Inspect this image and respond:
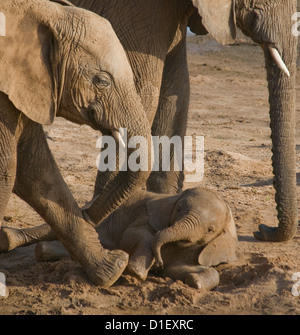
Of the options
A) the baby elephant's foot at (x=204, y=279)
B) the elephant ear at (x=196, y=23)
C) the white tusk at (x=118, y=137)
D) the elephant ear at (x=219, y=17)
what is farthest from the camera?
the elephant ear at (x=196, y=23)

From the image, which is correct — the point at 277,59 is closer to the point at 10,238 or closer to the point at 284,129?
the point at 284,129

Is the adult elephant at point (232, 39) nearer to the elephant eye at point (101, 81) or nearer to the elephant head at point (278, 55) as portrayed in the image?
the elephant head at point (278, 55)

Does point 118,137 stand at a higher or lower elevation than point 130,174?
higher

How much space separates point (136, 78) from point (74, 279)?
1.23 m

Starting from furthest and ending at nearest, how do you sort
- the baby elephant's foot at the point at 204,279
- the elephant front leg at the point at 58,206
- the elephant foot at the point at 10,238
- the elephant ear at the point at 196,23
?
the elephant ear at the point at 196,23
the elephant foot at the point at 10,238
the baby elephant's foot at the point at 204,279
the elephant front leg at the point at 58,206

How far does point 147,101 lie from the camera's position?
4816 millimetres

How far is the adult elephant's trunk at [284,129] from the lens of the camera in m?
4.86

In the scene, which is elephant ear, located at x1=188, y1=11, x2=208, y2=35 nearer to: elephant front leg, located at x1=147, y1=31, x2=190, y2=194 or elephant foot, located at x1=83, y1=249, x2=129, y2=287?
elephant front leg, located at x1=147, y1=31, x2=190, y2=194

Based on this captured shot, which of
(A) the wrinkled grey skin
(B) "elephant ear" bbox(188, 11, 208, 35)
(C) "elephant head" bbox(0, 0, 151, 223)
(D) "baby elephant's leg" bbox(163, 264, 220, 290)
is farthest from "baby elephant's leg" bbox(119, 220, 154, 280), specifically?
(B) "elephant ear" bbox(188, 11, 208, 35)

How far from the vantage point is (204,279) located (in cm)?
413

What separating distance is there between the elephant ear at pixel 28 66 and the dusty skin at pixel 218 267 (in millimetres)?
903

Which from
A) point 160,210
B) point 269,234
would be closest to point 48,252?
point 160,210

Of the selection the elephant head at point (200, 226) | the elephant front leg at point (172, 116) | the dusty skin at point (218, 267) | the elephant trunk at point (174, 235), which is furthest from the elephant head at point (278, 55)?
the elephant trunk at point (174, 235)

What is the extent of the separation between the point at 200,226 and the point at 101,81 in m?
1.00
